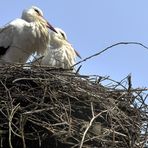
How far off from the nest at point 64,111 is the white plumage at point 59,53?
6.90 ft

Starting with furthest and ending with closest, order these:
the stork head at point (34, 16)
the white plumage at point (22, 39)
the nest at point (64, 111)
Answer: the stork head at point (34, 16) < the white plumage at point (22, 39) < the nest at point (64, 111)

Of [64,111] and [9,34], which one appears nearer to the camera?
[64,111]

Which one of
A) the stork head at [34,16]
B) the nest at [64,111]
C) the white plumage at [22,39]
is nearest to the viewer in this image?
the nest at [64,111]

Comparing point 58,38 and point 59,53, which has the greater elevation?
point 58,38

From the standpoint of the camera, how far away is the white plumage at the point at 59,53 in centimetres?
725

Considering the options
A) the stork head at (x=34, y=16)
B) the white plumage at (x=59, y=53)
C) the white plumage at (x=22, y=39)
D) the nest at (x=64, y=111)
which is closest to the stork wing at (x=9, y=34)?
the white plumage at (x=22, y=39)

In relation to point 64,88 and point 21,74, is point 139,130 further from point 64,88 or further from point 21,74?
point 21,74

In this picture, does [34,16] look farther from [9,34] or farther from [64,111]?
[64,111]

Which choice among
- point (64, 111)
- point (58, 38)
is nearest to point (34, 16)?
point (58, 38)

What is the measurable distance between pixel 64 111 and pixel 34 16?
11.0 ft

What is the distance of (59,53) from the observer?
7.52m

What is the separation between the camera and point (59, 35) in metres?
7.86

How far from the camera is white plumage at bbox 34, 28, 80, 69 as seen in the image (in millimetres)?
7250

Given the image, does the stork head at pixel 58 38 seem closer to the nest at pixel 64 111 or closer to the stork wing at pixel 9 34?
the stork wing at pixel 9 34
